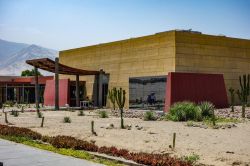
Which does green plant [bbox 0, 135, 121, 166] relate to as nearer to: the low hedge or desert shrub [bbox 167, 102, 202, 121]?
the low hedge

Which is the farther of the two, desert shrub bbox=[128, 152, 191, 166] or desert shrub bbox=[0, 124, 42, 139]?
desert shrub bbox=[0, 124, 42, 139]

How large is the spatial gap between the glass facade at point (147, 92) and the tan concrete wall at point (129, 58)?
1.84 ft

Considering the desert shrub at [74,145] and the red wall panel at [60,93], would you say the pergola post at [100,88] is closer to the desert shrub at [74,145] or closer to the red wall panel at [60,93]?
the red wall panel at [60,93]

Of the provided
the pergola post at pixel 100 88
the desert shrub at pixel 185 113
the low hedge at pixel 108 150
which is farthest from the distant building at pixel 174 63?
the low hedge at pixel 108 150

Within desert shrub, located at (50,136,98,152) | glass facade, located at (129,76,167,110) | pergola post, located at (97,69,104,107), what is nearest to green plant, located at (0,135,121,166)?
desert shrub, located at (50,136,98,152)

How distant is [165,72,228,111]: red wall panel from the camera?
3441 cm

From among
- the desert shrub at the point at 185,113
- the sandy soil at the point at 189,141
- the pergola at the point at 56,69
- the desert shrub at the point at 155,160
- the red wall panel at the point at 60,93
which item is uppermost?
the pergola at the point at 56,69

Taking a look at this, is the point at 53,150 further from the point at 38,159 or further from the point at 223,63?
the point at 223,63

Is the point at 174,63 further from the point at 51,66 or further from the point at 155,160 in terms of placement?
the point at 155,160

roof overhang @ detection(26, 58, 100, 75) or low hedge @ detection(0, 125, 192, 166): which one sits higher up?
roof overhang @ detection(26, 58, 100, 75)

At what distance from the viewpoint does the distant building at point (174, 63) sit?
3631cm

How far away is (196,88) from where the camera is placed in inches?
1398

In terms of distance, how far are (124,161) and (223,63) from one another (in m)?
30.0

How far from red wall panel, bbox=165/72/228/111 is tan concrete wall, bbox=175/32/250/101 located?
1474mm
